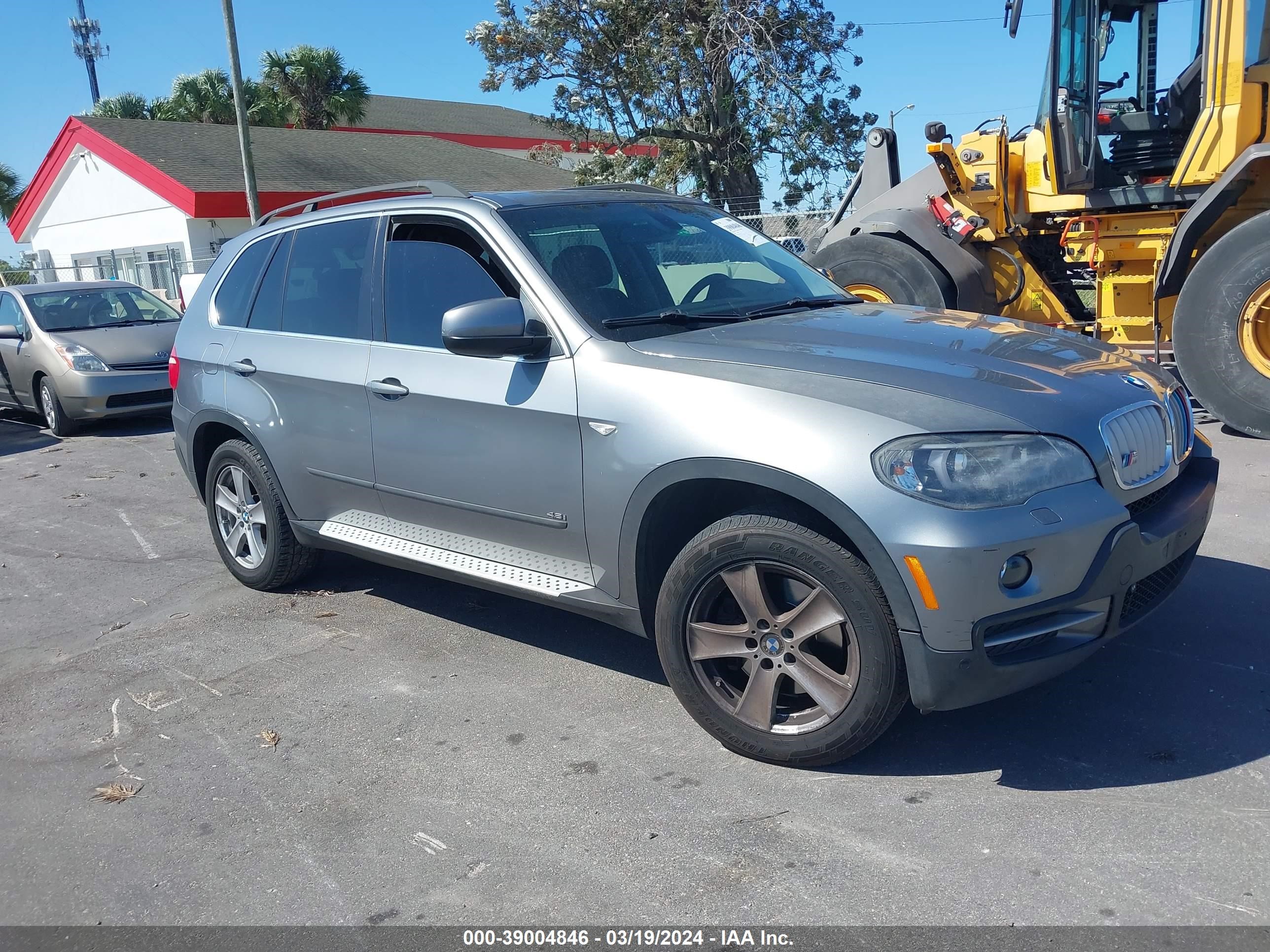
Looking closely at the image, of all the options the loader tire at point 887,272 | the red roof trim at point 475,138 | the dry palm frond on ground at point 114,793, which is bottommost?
the dry palm frond on ground at point 114,793

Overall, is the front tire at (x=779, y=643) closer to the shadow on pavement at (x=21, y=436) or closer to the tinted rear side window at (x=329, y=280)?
the tinted rear side window at (x=329, y=280)

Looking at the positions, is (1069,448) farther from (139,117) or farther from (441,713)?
(139,117)

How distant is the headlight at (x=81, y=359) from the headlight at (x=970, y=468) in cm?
1000

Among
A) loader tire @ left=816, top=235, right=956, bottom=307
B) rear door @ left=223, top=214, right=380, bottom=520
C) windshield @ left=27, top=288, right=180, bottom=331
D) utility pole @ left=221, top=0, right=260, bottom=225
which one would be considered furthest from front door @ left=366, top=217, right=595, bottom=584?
utility pole @ left=221, top=0, right=260, bottom=225

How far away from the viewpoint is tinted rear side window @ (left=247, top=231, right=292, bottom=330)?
5176mm

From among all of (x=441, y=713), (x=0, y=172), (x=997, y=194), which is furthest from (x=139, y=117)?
(x=441, y=713)

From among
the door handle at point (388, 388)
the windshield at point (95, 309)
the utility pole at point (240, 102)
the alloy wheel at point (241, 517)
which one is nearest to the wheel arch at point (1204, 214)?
the door handle at point (388, 388)

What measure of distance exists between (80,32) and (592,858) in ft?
235

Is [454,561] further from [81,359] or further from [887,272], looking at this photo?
[81,359]

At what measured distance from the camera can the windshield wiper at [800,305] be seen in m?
4.25

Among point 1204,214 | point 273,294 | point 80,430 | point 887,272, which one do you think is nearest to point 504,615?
point 273,294

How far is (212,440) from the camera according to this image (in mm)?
5688

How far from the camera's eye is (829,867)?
9.62 feet

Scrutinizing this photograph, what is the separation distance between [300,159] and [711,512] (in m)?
29.8
